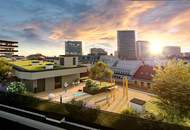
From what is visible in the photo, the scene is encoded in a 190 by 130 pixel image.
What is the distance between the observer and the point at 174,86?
22.2 ft

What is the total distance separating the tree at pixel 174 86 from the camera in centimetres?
649

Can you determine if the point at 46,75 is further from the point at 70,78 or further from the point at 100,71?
the point at 100,71

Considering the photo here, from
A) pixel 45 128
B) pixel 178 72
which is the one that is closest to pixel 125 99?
pixel 178 72

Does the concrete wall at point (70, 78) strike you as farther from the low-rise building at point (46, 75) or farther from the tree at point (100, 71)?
the tree at point (100, 71)

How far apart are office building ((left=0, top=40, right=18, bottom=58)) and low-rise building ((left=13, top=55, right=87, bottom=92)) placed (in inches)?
1265

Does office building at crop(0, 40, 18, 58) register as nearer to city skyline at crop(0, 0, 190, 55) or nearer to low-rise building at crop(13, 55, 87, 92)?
low-rise building at crop(13, 55, 87, 92)

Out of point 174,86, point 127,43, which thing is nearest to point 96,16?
point 174,86

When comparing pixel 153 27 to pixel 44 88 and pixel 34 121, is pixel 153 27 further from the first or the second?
pixel 44 88

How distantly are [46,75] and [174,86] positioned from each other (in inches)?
460

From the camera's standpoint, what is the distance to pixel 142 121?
2785 millimetres

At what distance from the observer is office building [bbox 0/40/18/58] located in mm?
44869

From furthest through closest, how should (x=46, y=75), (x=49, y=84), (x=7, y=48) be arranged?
1. (x=7, y=48)
2. (x=49, y=84)
3. (x=46, y=75)

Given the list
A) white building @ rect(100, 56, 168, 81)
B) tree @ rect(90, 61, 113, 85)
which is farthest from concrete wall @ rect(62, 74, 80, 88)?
white building @ rect(100, 56, 168, 81)


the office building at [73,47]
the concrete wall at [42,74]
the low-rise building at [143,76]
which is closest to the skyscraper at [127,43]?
the office building at [73,47]
